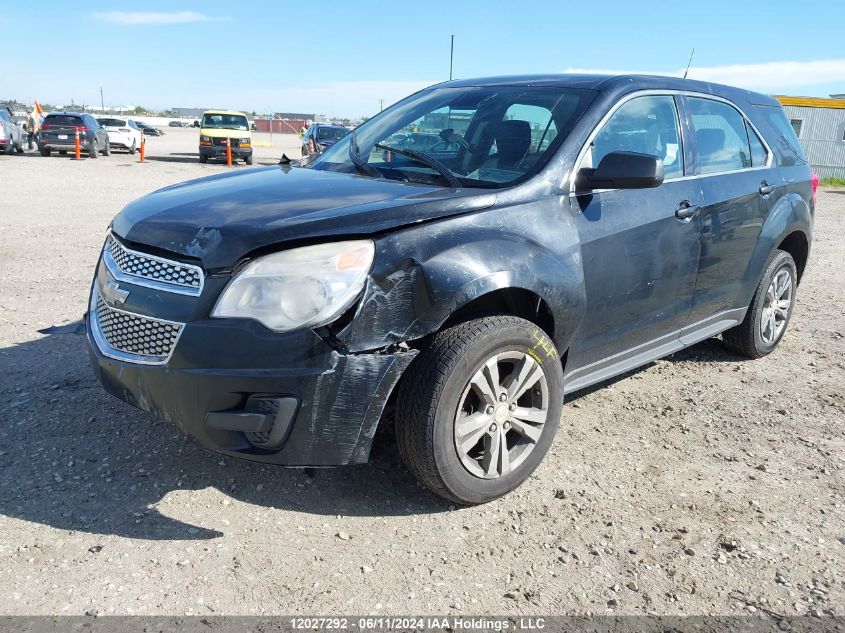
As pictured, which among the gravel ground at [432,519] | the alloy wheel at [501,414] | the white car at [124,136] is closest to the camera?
the gravel ground at [432,519]

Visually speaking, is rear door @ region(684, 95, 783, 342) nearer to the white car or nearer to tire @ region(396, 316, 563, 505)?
tire @ region(396, 316, 563, 505)

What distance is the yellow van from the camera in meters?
25.2

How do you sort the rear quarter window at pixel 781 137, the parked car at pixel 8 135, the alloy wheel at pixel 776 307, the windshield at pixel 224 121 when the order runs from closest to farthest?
the rear quarter window at pixel 781 137, the alloy wheel at pixel 776 307, the parked car at pixel 8 135, the windshield at pixel 224 121

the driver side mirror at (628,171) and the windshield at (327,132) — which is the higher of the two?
the windshield at (327,132)

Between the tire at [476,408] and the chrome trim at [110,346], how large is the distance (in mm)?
895

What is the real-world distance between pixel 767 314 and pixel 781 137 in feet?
4.08

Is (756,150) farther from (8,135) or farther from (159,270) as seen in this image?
(8,135)

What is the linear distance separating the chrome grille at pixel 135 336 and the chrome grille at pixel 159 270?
0.14 meters

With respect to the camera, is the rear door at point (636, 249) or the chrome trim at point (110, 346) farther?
the rear door at point (636, 249)

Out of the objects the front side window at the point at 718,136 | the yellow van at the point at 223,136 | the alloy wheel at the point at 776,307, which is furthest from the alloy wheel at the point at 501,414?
the yellow van at the point at 223,136

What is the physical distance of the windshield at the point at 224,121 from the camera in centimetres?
2556

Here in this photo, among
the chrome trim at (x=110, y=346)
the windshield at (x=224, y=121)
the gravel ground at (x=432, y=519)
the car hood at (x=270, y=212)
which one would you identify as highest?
the windshield at (x=224, y=121)

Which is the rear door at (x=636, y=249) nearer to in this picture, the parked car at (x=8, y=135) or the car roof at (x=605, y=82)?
the car roof at (x=605, y=82)

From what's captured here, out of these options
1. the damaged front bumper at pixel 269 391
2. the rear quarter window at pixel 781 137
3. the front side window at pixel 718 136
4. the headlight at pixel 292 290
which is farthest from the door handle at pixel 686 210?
the headlight at pixel 292 290
